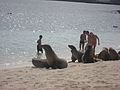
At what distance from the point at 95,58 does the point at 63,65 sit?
2836 millimetres

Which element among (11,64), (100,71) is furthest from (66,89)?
(11,64)

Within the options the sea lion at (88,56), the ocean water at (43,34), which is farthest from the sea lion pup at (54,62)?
the ocean water at (43,34)

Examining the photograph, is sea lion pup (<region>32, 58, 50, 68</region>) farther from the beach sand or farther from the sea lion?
the beach sand

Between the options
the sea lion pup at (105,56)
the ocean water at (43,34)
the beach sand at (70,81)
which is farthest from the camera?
the ocean water at (43,34)

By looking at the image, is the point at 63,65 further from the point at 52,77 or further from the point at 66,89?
the point at 66,89

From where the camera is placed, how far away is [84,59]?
48.8 ft

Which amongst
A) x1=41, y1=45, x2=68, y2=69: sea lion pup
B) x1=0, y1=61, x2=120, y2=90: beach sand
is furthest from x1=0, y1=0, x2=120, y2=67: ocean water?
x1=0, y1=61, x2=120, y2=90: beach sand

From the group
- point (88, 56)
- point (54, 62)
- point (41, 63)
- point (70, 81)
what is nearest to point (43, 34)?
point (88, 56)

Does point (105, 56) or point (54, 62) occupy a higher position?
point (54, 62)

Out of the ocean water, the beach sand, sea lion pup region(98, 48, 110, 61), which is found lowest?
the ocean water

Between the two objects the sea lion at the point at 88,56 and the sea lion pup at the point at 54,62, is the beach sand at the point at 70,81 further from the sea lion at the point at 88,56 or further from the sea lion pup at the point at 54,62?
the sea lion at the point at 88,56

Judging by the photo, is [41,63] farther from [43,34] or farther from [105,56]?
[43,34]

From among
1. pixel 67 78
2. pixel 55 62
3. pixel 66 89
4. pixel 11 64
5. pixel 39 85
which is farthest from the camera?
pixel 11 64

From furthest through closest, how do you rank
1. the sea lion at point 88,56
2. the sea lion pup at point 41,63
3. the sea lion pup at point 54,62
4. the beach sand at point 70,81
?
1. the sea lion at point 88,56
2. the sea lion pup at point 41,63
3. the sea lion pup at point 54,62
4. the beach sand at point 70,81
